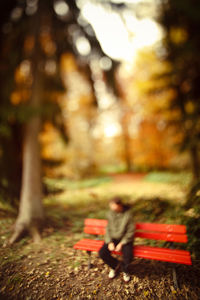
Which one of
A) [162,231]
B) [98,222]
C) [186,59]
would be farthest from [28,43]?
[162,231]

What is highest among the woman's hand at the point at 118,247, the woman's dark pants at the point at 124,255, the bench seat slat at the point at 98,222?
the bench seat slat at the point at 98,222

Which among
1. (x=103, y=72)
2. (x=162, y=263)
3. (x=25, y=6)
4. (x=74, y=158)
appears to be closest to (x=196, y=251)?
(x=162, y=263)

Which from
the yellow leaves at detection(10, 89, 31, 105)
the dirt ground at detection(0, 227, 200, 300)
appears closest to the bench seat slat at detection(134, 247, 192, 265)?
the dirt ground at detection(0, 227, 200, 300)

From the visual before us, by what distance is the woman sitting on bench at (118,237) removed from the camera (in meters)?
3.18

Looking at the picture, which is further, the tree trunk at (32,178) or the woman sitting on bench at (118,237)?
the tree trunk at (32,178)

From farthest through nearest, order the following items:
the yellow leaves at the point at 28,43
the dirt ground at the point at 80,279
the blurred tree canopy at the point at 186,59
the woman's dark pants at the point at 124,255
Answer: the yellow leaves at the point at 28,43 < the blurred tree canopy at the point at 186,59 < the woman's dark pants at the point at 124,255 < the dirt ground at the point at 80,279

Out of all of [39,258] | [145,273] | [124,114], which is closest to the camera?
[145,273]

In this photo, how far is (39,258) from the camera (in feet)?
12.2

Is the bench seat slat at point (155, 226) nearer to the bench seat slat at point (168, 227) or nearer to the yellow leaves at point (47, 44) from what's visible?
the bench seat slat at point (168, 227)

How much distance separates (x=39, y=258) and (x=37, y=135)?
10.2 feet

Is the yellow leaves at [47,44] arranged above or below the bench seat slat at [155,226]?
above

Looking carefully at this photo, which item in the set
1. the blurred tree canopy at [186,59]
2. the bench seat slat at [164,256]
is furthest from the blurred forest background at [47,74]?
the bench seat slat at [164,256]

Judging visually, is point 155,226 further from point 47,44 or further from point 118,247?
point 47,44

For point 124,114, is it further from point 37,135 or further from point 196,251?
point 196,251
